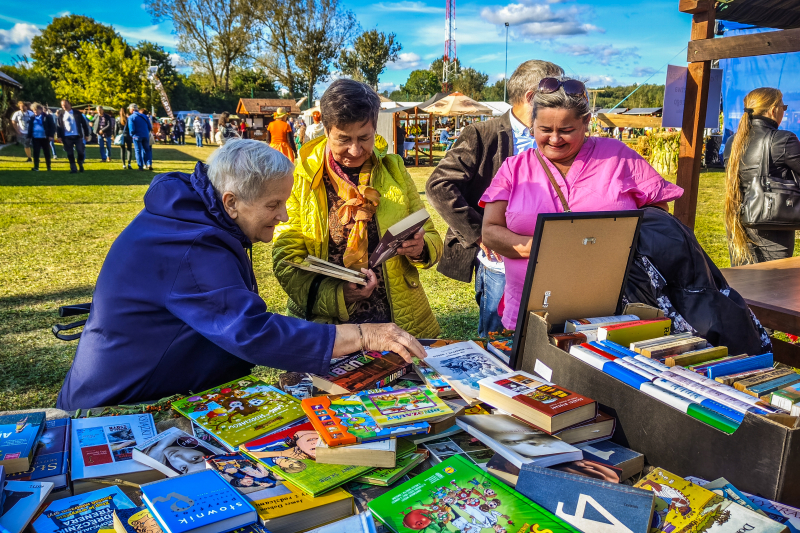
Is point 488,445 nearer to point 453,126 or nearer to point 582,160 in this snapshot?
point 582,160

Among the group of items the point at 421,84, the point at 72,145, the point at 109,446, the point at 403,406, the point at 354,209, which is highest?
the point at 421,84

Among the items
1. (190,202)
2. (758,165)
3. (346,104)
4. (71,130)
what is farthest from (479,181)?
(71,130)

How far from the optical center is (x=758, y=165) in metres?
4.42

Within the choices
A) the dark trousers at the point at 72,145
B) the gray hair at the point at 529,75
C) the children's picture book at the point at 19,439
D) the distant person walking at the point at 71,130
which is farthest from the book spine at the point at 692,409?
the dark trousers at the point at 72,145

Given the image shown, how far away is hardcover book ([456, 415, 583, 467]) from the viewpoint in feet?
4.05

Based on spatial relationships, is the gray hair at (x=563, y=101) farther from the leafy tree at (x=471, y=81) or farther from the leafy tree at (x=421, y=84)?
the leafy tree at (x=471, y=81)

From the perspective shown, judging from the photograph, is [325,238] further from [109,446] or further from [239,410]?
[109,446]

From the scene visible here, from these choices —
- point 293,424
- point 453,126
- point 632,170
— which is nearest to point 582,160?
point 632,170

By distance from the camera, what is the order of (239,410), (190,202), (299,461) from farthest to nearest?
(190,202) < (239,410) < (299,461)

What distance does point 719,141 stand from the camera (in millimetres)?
19688

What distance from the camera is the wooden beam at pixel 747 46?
291 cm

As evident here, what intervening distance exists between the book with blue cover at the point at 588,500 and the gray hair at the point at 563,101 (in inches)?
53.9

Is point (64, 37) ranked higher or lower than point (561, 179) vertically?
higher

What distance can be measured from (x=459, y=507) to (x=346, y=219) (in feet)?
4.94
